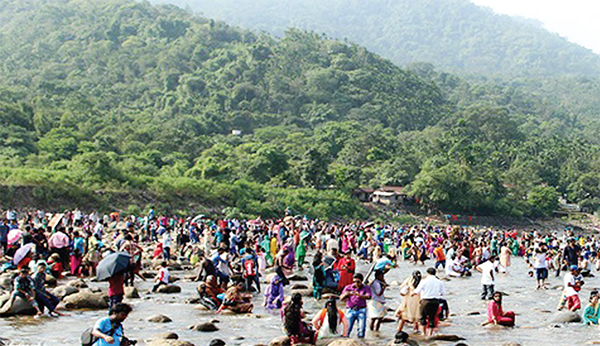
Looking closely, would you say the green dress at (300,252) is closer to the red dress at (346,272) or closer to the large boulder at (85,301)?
the red dress at (346,272)

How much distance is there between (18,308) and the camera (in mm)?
11461

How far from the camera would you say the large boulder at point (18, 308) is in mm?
11398

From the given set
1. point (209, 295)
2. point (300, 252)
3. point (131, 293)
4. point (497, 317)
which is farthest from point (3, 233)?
point (497, 317)

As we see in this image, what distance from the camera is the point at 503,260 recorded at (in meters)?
22.4

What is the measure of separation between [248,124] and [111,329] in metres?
89.5

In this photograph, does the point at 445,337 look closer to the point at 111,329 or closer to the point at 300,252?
the point at 111,329

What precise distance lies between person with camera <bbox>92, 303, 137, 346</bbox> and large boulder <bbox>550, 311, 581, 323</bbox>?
9042 millimetres

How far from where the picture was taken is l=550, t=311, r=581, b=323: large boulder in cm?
1307

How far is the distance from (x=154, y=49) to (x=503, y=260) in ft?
375

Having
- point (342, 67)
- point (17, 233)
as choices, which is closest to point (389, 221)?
point (17, 233)

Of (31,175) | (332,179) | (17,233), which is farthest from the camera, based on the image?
(332,179)

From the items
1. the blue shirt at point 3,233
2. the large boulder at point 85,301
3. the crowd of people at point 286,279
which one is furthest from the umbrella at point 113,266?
the blue shirt at point 3,233

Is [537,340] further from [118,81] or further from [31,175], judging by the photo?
[118,81]

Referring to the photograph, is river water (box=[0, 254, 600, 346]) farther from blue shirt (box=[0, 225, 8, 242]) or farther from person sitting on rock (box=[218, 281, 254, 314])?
blue shirt (box=[0, 225, 8, 242])
